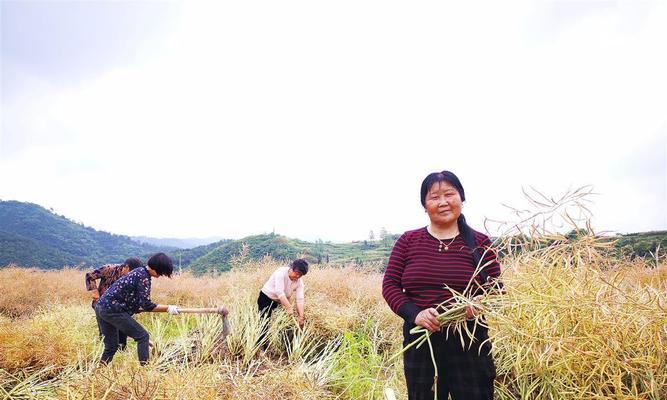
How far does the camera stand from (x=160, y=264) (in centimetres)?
355

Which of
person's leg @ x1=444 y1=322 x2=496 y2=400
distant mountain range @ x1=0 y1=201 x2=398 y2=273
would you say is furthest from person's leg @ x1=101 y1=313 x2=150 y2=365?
distant mountain range @ x1=0 y1=201 x2=398 y2=273

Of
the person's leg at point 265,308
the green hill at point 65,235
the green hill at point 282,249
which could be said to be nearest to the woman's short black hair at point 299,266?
the person's leg at point 265,308

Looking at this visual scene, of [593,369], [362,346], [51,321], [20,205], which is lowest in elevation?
[362,346]

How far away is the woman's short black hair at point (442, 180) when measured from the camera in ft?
5.72

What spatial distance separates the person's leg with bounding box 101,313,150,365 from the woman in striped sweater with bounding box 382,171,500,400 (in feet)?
9.31

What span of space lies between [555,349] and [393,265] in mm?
722

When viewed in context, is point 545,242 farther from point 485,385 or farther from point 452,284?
point 485,385

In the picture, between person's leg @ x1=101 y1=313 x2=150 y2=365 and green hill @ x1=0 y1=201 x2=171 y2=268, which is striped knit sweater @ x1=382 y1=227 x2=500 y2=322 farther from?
green hill @ x1=0 y1=201 x2=171 y2=268

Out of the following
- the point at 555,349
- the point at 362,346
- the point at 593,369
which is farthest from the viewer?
the point at 362,346

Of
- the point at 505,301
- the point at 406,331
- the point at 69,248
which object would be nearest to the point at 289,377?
the point at 406,331

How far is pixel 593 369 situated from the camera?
1362 mm

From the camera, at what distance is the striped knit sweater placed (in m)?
1.64

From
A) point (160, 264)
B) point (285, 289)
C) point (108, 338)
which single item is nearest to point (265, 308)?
point (285, 289)

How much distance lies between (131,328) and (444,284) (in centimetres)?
314
